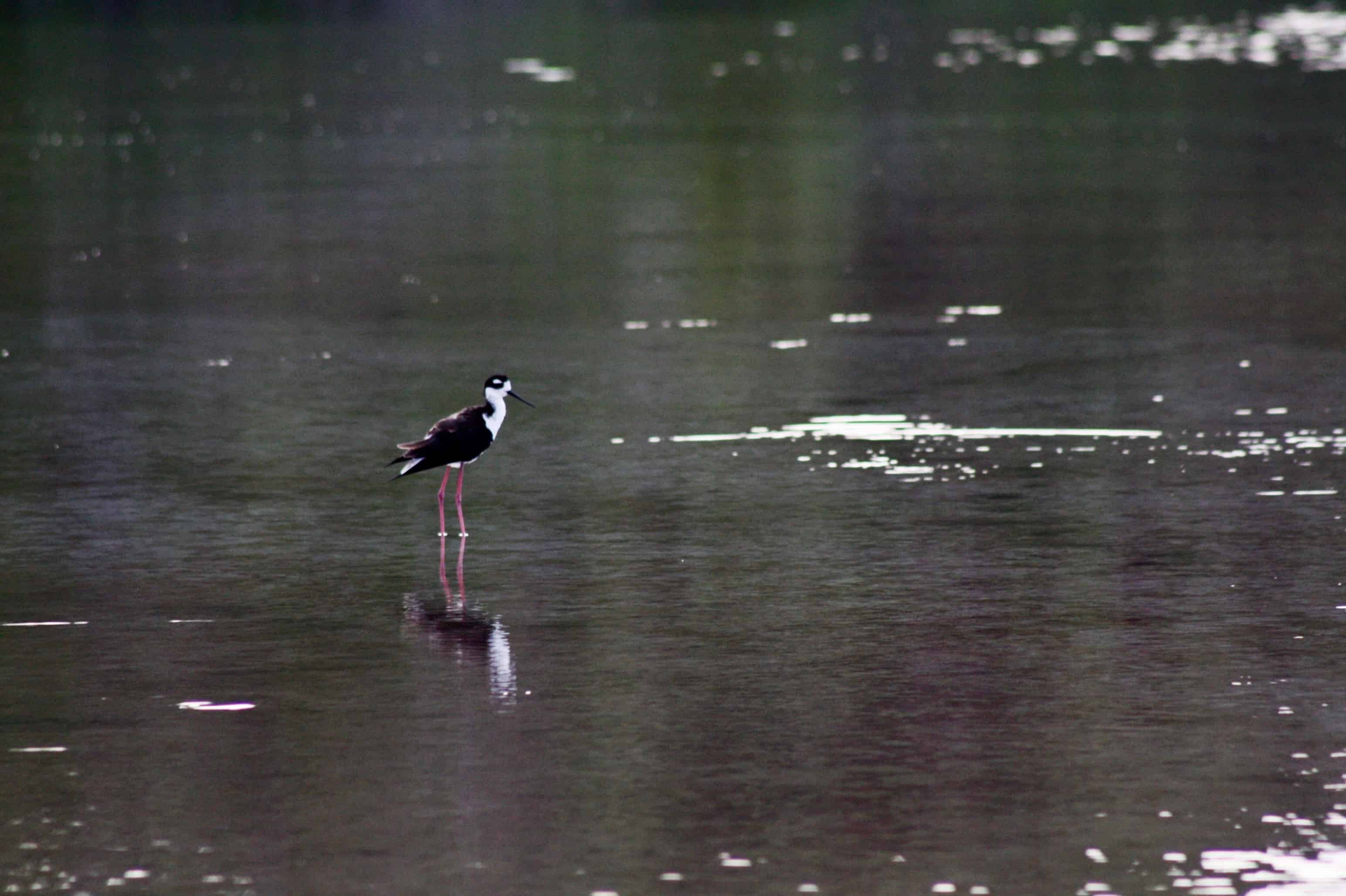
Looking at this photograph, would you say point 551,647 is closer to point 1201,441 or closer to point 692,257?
point 1201,441

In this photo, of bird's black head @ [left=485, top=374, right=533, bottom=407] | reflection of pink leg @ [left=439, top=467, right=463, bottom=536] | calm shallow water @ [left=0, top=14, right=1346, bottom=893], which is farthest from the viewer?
bird's black head @ [left=485, top=374, right=533, bottom=407]

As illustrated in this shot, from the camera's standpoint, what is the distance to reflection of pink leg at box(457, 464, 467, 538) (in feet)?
37.2

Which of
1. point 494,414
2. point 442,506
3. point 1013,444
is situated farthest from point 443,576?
point 1013,444

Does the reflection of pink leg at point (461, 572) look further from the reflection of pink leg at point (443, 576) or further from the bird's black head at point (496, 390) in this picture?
the bird's black head at point (496, 390)

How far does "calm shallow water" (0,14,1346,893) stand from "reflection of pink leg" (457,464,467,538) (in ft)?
0.57

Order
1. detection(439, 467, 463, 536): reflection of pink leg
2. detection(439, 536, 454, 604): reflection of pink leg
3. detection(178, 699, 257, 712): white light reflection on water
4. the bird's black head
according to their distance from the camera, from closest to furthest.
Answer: detection(178, 699, 257, 712): white light reflection on water → detection(439, 536, 454, 604): reflection of pink leg → detection(439, 467, 463, 536): reflection of pink leg → the bird's black head

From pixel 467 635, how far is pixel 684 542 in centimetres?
183

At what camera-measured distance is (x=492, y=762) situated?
781 centimetres

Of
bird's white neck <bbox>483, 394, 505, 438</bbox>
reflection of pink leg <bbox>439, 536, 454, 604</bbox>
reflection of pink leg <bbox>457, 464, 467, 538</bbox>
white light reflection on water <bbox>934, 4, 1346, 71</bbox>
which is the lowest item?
reflection of pink leg <bbox>439, 536, 454, 604</bbox>

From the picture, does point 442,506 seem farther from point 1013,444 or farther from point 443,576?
A: point 1013,444

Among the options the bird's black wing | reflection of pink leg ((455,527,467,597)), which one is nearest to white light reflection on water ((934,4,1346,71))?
the bird's black wing

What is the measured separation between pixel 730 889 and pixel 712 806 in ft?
2.33

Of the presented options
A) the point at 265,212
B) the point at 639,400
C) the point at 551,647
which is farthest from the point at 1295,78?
the point at 551,647

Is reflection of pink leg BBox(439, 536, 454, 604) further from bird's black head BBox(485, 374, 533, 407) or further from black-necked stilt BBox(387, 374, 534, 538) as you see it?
bird's black head BBox(485, 374, 533, 407)
